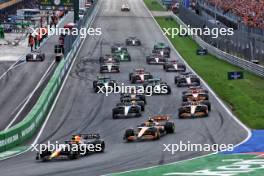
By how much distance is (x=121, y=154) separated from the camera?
31.6 meters

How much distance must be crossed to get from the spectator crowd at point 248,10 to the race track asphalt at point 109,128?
8.40m

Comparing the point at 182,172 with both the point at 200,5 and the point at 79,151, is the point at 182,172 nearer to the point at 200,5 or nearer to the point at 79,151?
the point at 79,151

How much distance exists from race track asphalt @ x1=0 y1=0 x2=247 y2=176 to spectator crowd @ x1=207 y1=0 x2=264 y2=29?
840cm

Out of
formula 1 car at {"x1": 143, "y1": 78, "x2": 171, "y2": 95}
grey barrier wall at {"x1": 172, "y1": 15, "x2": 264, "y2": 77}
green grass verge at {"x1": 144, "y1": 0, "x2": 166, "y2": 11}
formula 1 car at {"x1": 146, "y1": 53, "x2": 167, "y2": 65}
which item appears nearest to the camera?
formula 1 car at {"x1": 143, "y1": 78, "x2": 171, "y2": 95}

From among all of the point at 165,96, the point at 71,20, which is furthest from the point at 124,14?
the point at 165,96

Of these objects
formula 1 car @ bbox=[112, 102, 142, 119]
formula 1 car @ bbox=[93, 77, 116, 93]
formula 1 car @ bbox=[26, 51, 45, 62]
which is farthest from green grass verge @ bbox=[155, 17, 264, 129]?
formula 1 car @ bbox=[26, 51, 45, 62]

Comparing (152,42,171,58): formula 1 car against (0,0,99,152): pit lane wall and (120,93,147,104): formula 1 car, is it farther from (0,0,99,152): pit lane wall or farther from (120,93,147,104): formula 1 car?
(120,93,147,104): formula 1 car

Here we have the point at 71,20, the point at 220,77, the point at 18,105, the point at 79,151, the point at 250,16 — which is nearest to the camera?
the point at 79,151

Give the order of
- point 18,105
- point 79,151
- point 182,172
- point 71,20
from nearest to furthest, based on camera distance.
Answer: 1. point 182,172
2. point 79,151
3. point 18,105
4. point 71,20

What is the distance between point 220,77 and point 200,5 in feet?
235

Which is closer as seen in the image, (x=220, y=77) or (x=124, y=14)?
(x=220, y=77)

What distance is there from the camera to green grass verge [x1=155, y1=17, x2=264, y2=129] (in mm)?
41600

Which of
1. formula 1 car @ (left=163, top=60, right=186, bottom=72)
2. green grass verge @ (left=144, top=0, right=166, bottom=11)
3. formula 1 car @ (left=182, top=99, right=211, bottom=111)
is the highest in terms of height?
green grass verge @ (left=144, top=0, right=166, bottom=11)

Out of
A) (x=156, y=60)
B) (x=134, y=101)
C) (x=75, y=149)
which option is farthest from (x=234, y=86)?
(x=75, y=149)
